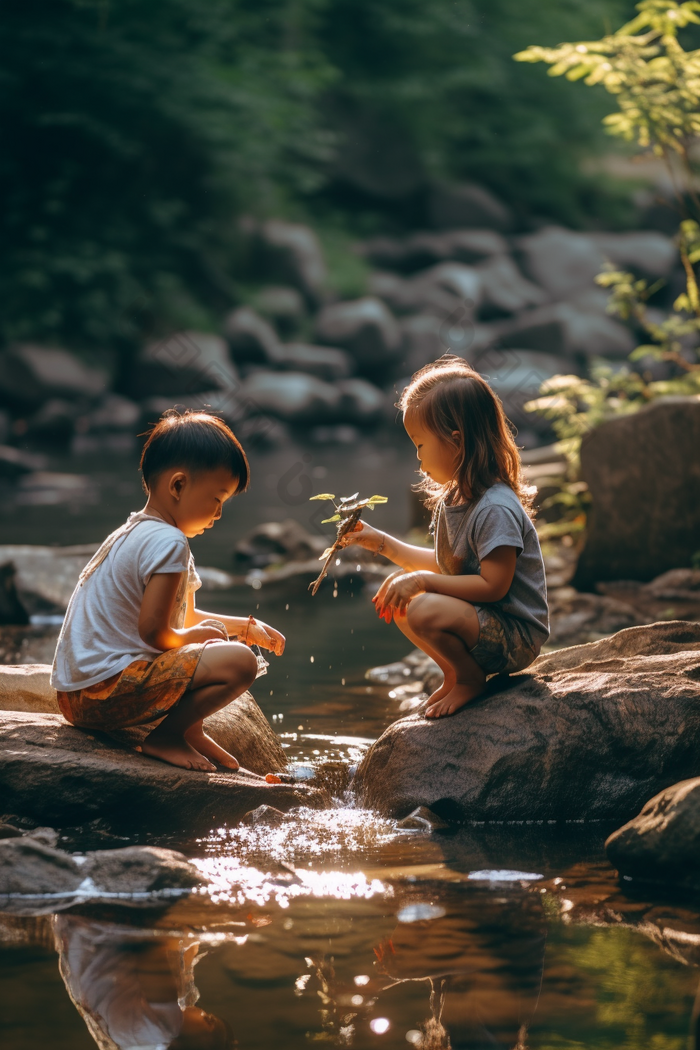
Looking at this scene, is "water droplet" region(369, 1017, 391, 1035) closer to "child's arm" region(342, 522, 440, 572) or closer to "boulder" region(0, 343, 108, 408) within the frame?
"child's arm" region(342, 522, 440, 572)

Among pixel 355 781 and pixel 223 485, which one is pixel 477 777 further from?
pixel 223 485

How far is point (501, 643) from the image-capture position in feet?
11.3

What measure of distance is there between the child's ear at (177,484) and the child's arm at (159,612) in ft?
0.83

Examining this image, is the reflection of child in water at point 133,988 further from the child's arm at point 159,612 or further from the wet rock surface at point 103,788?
the child's arm at point 159,612

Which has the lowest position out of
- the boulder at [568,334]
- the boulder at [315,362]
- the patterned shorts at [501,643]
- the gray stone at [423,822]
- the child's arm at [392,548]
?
the boulder at [315,362]

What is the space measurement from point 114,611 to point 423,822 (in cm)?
106

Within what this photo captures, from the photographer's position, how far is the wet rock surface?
312 cm

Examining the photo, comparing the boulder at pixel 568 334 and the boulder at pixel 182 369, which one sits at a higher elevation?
the boulder at pixel 568 334

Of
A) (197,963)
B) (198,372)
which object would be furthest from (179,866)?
(198,372)

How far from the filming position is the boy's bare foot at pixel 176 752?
3.30m

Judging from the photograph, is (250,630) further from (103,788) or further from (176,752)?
(103,788)

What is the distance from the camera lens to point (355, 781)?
3.61 metres

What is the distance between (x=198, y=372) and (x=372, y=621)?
14.2 metres

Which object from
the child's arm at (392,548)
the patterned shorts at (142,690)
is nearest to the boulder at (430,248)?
the child's arm at (392,548)
